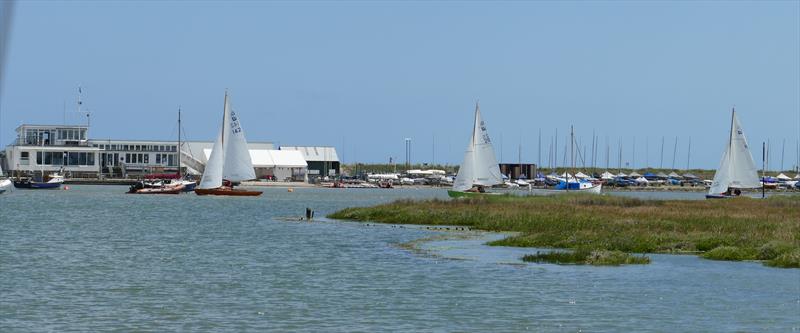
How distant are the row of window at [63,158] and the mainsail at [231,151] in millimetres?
77020

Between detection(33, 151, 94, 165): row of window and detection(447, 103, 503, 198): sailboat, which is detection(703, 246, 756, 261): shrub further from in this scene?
detection(33, 151, 94, 165): row of window

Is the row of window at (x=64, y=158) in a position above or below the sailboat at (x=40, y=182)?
above

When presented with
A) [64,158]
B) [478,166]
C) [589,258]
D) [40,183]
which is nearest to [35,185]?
[40,183]

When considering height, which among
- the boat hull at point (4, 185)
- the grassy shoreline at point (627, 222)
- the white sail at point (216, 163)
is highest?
the white sail at point (216, 163)

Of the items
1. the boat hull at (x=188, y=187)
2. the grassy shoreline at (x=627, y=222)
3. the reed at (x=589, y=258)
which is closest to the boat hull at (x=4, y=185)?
the boat hull at (x=188, y=187)

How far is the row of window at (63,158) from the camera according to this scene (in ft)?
622

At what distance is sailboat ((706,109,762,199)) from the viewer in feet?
351

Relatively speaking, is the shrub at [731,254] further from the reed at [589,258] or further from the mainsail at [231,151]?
the mainsail at [231,151]

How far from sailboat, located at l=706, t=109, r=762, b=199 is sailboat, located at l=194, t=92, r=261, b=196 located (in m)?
47.8

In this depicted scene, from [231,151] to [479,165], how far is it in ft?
101

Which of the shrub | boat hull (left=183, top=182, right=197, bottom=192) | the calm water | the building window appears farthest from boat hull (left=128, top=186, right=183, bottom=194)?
the shrub

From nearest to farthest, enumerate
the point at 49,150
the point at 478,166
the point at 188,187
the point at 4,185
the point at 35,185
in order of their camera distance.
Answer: the point at 478,166
the point at 4,185
the point at 188,187
the point at 35,185
the point at 49,150

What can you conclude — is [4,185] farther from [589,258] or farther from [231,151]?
[589,258]

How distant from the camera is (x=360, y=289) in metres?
39.8
